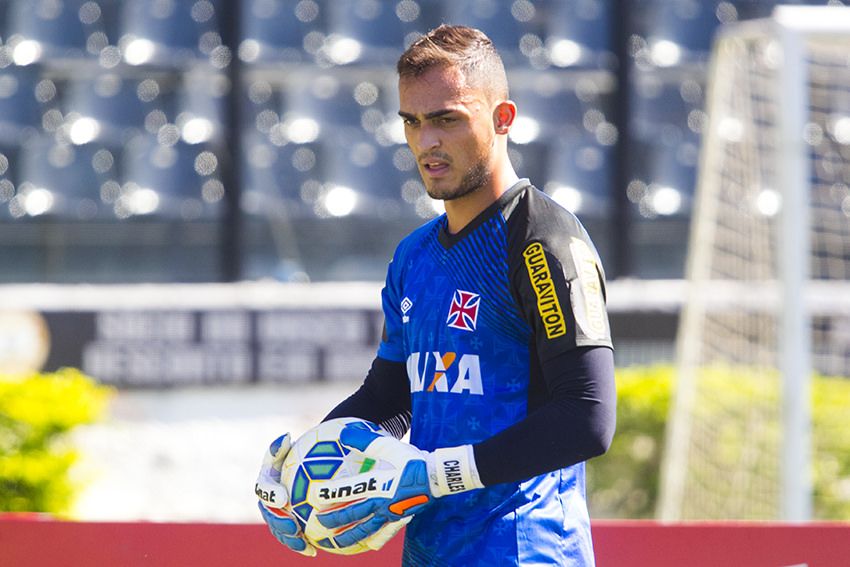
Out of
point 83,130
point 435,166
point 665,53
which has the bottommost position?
point 435,166

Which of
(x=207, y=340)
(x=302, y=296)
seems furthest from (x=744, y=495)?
(x=207, y=340)

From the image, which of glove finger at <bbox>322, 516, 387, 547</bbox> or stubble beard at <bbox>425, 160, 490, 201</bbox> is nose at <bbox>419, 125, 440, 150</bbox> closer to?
stubble beard at <bbox>425, 160, 490, 201</bbox>

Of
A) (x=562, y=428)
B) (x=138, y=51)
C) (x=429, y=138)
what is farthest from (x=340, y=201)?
(x=562, y=428)

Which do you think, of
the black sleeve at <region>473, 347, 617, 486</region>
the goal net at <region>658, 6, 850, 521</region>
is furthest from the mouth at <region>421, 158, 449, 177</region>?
the goal net at <region>658, 6, 850, 521</region>

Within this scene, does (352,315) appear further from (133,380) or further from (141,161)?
(141,161)

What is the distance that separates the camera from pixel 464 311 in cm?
→ 159

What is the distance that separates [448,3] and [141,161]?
105 inches

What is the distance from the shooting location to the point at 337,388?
5891mm

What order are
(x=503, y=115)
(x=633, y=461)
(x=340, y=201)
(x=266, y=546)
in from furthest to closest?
(x=340, y=201) < (x=633, y=461) < (x=266, y=546) < (x=503, y=115)

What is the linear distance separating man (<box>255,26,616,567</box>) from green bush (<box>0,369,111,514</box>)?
10.5 ft

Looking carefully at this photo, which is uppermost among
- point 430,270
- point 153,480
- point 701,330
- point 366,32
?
point 366,32

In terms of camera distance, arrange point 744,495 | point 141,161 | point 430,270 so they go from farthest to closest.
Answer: point 141,161 → point 744,495 → point 430,270

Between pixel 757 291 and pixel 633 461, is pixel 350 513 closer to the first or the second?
pixel 633 461

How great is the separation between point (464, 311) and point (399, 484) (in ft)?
1.02
